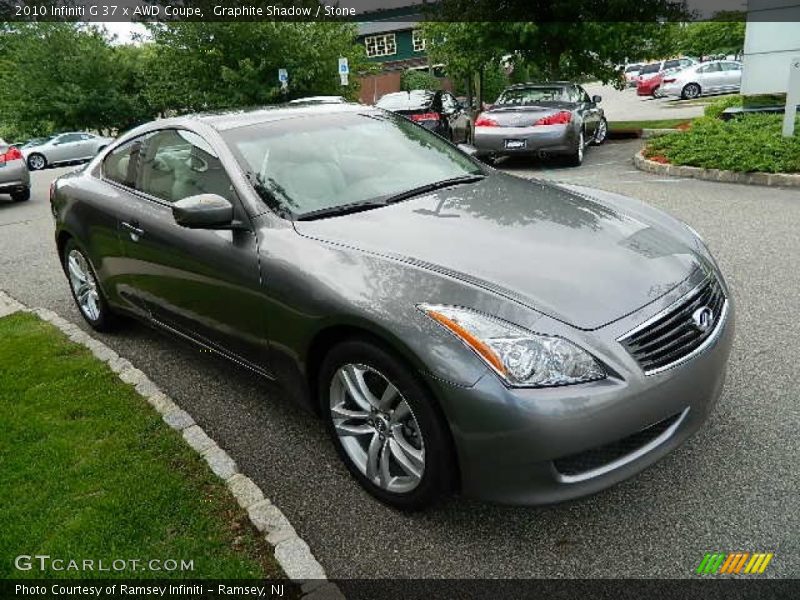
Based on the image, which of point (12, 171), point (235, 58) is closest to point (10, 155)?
point (12, 171)

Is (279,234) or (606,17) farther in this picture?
(606,17)

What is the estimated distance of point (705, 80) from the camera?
30203 mm

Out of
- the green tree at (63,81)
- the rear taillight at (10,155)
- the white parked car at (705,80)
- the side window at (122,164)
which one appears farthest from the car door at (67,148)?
the white parked car at (705,80)

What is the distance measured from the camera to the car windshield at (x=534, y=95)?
1259cm

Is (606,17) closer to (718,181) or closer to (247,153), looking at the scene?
(718,181)

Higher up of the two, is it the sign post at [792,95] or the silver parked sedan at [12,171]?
the sign post at [792,95]

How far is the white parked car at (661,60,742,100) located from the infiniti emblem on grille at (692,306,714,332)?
31.5 meters

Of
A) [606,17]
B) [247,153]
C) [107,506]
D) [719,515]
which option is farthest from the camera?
[606,17]

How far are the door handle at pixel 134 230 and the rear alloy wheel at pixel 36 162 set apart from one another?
2461cm

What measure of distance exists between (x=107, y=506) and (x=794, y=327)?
4.05m

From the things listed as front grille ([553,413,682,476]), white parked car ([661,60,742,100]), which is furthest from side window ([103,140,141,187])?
white parked car ([661,60,742,100])

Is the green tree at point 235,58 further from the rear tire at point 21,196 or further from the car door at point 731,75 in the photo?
the car door at point 731,75

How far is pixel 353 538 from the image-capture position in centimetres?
265

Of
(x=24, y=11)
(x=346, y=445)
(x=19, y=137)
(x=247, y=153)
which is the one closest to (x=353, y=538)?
(x=346, y=445)
